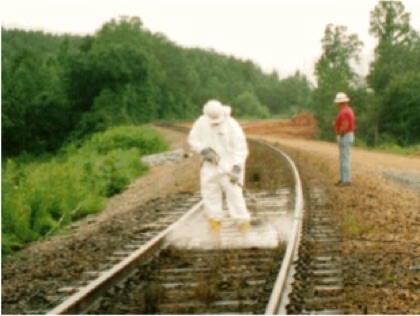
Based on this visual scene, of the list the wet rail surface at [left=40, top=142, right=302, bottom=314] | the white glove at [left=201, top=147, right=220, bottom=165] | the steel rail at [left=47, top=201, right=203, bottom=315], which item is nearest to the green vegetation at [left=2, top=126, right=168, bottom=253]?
the wet rail surface at [left=40, top=142, right=302, bottom=314]

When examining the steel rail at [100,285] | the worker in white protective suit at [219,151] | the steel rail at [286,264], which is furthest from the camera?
the worker in white protective suit at [219,151]

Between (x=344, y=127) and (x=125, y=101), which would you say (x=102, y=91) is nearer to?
(x=125, y=101)

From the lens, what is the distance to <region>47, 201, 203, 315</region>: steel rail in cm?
604

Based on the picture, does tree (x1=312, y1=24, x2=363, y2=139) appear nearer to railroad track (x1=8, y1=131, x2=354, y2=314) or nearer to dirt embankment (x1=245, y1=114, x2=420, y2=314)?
dirt embankment (x1=245, y1=114, x2=420, y2=314)

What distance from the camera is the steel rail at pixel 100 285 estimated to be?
6035 mm

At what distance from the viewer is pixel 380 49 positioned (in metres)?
44.1

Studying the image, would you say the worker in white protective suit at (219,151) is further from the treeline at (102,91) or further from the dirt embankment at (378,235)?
the treeline at (102,91)

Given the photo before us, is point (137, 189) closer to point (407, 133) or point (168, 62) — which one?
point (407, 133)

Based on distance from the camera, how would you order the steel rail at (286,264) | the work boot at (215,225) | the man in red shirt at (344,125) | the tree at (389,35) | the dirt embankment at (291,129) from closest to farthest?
the steel rail at (286,264) < the work boot at (215,225) < the man in red shirt at (344,125) < the tree at (389,35) < the dirt embankment at (291,129)

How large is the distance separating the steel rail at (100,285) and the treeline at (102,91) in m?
52.1

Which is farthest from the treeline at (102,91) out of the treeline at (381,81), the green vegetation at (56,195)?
the green vegetation at (56,195)

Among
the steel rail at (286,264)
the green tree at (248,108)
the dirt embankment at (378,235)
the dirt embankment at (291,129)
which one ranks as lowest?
the dirt embankment at (291,129)

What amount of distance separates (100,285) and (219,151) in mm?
3200

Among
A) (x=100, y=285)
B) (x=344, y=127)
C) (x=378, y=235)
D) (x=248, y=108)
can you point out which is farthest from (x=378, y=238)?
(x=248, y=108)
